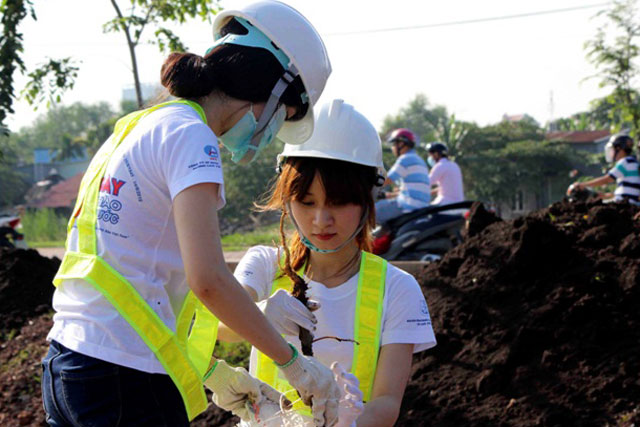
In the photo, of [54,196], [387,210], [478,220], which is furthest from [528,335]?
[54,196]

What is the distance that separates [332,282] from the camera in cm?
257

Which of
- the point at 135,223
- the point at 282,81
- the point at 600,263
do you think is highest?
the point at 282,81

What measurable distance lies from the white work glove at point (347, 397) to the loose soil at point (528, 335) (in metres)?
2.12

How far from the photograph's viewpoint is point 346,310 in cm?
248

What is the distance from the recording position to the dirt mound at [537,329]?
4.11 meters

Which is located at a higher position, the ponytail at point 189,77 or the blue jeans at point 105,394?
the ponytail at point 189,77

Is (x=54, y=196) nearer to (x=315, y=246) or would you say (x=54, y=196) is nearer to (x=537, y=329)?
(x=537, y=329)

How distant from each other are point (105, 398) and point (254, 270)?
75 cm

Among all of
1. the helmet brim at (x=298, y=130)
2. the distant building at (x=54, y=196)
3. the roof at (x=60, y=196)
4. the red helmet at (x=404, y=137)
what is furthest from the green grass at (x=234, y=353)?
the roof at (x=60, y=196)

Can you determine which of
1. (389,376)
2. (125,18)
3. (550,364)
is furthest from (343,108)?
(125,18)

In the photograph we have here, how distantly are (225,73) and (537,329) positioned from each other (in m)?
3.10

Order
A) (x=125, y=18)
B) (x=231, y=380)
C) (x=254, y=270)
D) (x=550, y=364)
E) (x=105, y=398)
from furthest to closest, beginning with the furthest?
(x=125, y=18) < (x=550, y=364) < (x=254, y=270) < (x=231, y=380) < (x=105, y=398)

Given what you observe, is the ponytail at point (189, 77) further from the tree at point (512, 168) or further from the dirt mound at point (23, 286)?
the tree at point (512, 168)

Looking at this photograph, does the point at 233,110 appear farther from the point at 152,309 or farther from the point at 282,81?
the point at 152,309
